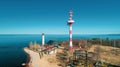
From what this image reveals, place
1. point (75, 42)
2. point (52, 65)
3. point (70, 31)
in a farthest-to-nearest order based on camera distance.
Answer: point (75, 42) → point (70, 31) → point (52, 65)

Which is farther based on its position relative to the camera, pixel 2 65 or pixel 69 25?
pixel 69 25

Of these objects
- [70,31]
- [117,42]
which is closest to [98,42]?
[117,42]

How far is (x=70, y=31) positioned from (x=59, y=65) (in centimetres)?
2624

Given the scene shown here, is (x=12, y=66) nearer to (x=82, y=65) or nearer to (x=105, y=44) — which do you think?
(x=82, y=65)

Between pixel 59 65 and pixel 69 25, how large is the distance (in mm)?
27451

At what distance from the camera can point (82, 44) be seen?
81188 millimetres

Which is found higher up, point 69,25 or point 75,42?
point 69,25

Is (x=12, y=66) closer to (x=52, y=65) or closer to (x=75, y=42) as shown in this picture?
(x=52, y=65)

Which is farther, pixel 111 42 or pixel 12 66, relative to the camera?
pixel 111 42

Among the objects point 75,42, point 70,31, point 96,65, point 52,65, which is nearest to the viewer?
point 96,65

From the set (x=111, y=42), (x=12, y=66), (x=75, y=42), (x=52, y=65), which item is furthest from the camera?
(x=111, y=42)

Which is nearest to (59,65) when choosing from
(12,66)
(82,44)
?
(12,66)

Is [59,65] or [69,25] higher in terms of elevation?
[69,25]

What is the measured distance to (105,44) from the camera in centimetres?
9550
